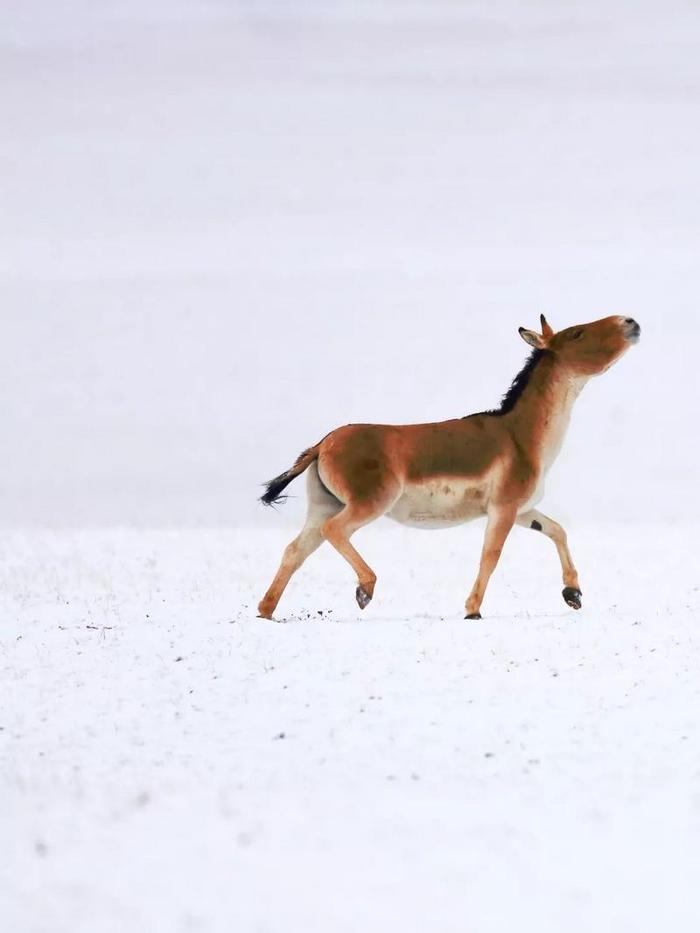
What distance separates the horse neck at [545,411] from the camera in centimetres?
1413

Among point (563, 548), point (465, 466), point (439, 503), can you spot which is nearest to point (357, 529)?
point (439, 503)

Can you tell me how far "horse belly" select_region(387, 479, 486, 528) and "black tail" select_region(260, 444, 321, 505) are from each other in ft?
3.48

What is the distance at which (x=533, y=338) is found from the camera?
14328 mm

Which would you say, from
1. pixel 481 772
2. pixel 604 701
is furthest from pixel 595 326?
pixel 481 772

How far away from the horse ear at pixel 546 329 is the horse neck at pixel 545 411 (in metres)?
0.28

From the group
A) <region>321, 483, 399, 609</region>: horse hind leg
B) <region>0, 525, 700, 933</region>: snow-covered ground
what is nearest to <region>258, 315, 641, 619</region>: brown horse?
<region>321, 483, 399, 609</region>: horse hind leg

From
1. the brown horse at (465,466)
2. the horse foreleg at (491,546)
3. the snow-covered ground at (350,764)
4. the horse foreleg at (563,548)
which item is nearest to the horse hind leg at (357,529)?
the brown horse at (465,466)

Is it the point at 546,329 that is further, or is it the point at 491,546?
the point at 546,329

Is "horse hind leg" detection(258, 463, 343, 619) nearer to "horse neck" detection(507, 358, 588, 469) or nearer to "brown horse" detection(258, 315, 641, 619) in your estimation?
"brown horse" detection(258, 315, 641, 619)

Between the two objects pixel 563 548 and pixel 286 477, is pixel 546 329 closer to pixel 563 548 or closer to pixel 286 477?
pixel 563 548

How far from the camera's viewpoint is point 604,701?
10828 millimetres

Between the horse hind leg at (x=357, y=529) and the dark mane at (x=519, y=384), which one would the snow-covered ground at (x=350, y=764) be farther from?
the dark mane at (x=519, y=384)

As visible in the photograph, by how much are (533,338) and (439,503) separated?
2.23 metres

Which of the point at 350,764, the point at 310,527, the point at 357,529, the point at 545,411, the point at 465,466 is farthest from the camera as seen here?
the point at 545,411
